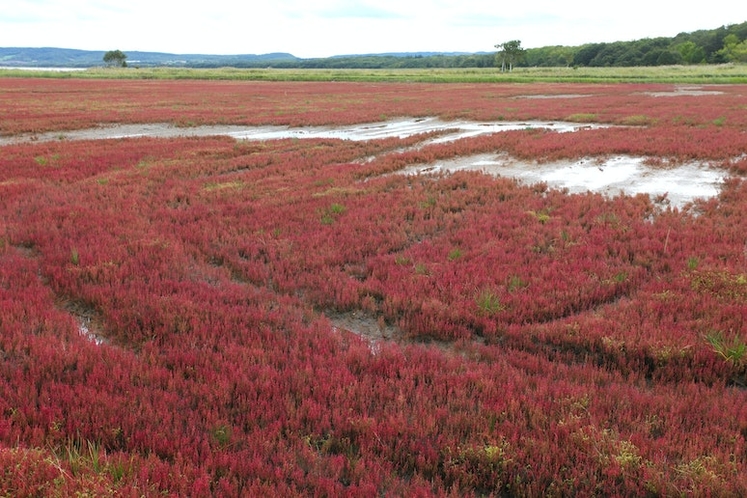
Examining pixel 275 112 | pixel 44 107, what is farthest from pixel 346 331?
pixel 44 107

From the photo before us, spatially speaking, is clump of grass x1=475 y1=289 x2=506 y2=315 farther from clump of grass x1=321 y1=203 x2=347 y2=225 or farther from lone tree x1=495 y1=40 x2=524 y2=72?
lone tree x1=495 y1=40 x2=524 y2=72

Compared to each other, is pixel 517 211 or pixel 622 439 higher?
pixel 517 211

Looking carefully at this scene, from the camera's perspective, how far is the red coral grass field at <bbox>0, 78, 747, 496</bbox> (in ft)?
14.3

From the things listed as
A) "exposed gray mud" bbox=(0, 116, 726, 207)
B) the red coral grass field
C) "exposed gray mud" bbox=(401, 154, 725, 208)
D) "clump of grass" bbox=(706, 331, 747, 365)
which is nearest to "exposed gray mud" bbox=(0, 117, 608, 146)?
"exposed gray mud" bbox=(0, 116, 726, 207)

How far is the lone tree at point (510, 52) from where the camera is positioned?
14838 centimetres

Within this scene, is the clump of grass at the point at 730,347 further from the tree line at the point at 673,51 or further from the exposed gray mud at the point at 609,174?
the tree line at the point at 673,51

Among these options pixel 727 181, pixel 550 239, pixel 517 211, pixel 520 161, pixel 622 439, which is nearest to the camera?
pixel 622 439

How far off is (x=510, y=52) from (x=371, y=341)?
519ft

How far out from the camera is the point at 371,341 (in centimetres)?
730

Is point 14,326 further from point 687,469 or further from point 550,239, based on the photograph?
point 550,239

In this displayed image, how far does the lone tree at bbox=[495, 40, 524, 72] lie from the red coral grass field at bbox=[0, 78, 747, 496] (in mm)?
147131

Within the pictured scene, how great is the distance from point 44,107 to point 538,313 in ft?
159

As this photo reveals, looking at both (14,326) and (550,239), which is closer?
(14,326)

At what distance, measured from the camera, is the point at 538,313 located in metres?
7.70
